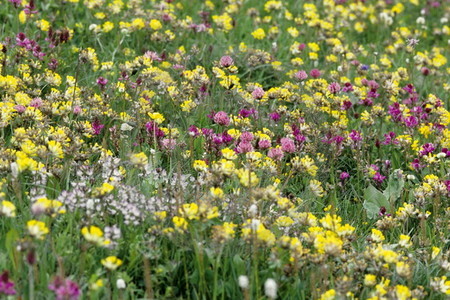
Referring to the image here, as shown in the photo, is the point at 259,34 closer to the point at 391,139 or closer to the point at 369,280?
the point at 391,139

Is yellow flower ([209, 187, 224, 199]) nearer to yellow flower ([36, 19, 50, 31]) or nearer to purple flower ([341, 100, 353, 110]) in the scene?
purple flower ([341, 100, 353, 110])

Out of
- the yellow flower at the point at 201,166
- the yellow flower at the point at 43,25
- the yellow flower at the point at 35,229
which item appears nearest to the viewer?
the yellow flower at the point at 35,229

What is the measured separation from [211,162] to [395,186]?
1.07m

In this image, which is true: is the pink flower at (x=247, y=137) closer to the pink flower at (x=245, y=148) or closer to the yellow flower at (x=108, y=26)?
the pink flower at (x=245, y=148)

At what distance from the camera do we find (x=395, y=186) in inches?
142

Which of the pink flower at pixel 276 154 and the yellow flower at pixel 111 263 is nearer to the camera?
the yellow flower at pixel 111 263

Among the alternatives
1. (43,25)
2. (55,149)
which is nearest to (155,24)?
(43,25)

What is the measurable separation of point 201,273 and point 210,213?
218mm

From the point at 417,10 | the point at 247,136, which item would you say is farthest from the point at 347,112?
the point at 417,10

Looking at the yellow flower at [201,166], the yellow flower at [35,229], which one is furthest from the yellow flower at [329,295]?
the yellow flower at [35,229]

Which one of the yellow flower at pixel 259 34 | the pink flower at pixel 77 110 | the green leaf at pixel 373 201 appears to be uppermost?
the pink flower at pixel 77 110

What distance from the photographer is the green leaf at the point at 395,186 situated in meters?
3.55

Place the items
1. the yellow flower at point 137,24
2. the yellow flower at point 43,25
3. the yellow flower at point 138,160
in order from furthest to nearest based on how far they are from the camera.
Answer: the yellow flower at point 137,24 → the yellow flower at point 43,25 → the yellow flower at point 138,160

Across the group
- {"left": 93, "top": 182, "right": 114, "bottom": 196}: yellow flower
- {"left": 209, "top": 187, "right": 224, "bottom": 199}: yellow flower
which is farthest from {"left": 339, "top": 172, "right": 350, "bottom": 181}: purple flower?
{"left": 93, "top": 182, "right": 114, "bottom": 196}: yellow flower
